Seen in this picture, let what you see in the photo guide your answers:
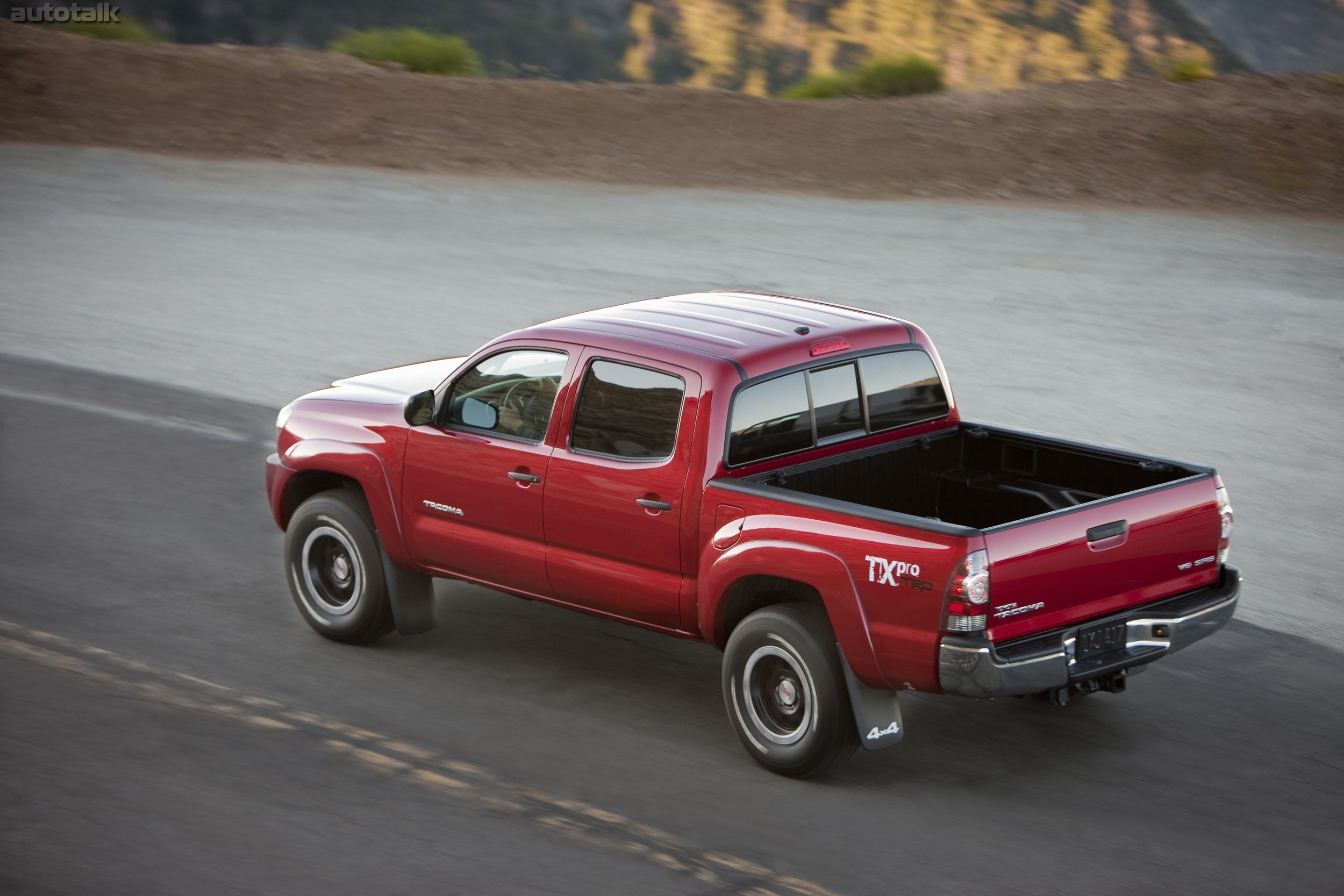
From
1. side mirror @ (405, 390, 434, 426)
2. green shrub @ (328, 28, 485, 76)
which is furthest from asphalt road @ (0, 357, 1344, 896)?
green shrub @ (328, 28, 485, 76)

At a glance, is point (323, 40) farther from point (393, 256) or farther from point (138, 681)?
point (138, 681)

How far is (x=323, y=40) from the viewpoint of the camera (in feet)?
303

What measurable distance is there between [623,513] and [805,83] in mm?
29852

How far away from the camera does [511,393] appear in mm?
7375

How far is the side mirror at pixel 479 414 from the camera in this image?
732cm

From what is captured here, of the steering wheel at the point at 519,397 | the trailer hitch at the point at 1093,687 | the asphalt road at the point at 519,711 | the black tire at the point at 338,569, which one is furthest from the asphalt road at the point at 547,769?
the steering wheel at the point at 519,397

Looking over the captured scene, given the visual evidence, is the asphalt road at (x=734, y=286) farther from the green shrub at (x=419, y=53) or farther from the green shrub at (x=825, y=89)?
the green shrub at (x=825, y=89)

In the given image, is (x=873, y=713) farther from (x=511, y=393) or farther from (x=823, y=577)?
(x=511, y=393)

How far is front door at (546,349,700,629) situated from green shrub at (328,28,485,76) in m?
28.2

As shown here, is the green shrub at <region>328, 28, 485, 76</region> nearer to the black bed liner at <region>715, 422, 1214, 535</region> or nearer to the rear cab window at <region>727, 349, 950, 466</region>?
the rear cab window at <region>727, 349, 950, 466</region>

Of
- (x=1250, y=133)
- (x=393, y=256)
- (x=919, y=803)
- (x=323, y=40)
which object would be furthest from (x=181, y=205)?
(x=323, y=40)

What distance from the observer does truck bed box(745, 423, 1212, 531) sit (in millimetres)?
7047

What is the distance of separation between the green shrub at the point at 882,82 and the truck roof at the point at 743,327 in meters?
25.8

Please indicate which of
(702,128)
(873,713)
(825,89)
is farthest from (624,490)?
(825,89)
